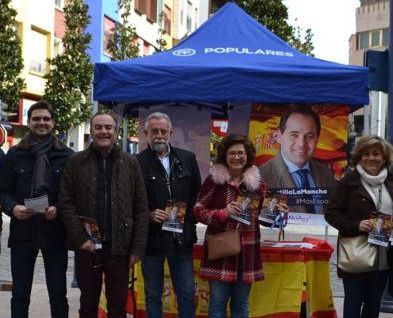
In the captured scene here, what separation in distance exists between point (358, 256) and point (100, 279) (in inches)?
74.6

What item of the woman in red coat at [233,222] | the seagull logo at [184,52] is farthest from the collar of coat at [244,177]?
the seagull logo at [184,52]

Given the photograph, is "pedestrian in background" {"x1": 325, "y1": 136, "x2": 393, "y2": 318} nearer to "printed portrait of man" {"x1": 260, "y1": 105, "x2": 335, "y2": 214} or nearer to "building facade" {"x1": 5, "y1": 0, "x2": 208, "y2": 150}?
"printed portrait of man" {"x1": 260, "y1": 105, "x2": 335, "y2": 214}

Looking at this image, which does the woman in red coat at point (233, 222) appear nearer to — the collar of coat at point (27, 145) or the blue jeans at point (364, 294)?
the blue jeans at point (364, 294)

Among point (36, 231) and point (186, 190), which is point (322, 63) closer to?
point (186, 190)

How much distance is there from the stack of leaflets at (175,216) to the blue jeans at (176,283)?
29 cm

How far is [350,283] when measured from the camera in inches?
206

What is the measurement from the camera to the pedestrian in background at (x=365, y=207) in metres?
5.17

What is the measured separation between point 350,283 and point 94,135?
2185 millimetres

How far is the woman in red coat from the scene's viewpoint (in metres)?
5.27

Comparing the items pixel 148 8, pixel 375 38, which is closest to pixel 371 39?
pixel 375 38

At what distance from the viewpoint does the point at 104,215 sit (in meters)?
5.06

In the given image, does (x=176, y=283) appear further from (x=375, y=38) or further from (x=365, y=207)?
(x=375, y=38)

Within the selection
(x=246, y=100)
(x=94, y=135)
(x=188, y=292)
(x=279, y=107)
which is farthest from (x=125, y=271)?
(x=279, y=107)

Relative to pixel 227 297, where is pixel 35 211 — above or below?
above
